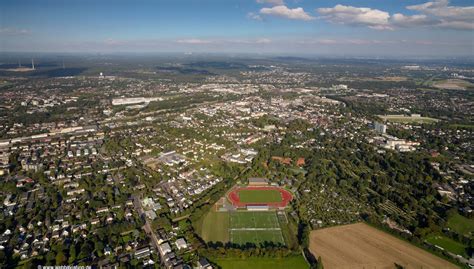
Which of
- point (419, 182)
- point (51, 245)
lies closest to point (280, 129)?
point (419, 182)

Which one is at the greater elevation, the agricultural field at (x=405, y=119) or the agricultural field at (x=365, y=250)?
the agricultural field at (x=405, y=119)

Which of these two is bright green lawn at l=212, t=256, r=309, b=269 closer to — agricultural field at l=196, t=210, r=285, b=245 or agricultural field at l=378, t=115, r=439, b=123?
agricultural field at l=196, t=210, r=285, b=245

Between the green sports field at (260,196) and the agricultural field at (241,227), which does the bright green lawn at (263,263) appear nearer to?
the agricultural field at (241,227)

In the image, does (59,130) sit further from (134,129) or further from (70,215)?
(70,215)

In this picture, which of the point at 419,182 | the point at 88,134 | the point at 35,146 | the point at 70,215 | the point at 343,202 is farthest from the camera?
the point at 88,134

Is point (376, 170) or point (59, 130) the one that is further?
point (59, 130)

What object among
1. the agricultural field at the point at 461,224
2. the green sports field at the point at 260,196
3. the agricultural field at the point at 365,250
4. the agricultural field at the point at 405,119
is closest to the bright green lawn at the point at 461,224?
the agricultural field at the point at 461,224

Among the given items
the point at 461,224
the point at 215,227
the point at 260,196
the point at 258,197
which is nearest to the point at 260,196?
the point at 260,196
